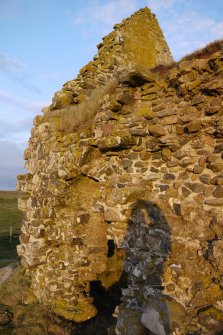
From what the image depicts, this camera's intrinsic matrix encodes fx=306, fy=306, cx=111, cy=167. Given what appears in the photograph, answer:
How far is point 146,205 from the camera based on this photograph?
450 centimetres

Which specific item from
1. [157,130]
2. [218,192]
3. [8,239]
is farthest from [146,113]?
[8,239]

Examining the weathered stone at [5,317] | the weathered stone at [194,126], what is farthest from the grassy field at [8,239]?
the weathered stone at [194,126]

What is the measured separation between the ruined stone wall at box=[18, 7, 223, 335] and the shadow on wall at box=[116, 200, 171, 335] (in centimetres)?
1

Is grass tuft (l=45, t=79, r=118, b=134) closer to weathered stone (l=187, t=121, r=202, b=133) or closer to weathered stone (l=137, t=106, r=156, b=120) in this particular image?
weathered stone (l=137, t=106, r=156, b=120)

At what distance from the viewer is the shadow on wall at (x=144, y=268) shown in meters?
3.99

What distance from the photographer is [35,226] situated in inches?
257

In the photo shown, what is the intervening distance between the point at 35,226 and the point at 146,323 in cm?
340

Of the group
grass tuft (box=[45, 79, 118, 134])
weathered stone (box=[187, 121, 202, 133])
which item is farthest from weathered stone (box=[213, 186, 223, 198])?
grass tuft (box=[45, 79, 118, 134])

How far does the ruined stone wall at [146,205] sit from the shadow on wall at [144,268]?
1 centimetres

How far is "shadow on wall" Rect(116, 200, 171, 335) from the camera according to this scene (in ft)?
13.1

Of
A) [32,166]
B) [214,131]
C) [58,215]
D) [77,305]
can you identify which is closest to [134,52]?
[32,166]

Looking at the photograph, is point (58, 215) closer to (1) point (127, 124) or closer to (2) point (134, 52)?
(1) point (127, 124)

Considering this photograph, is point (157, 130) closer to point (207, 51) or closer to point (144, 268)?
point (207, 51)

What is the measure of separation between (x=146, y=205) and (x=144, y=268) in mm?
897
